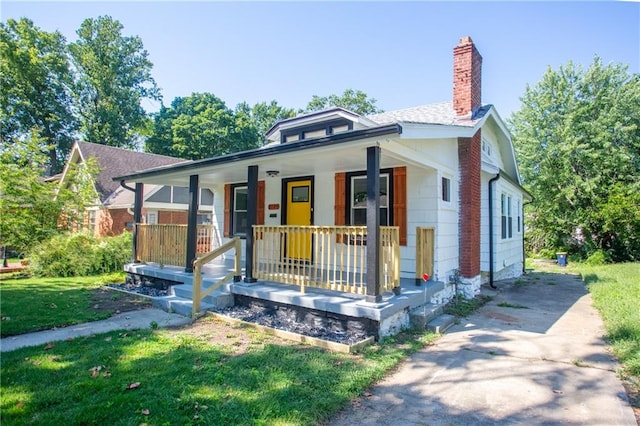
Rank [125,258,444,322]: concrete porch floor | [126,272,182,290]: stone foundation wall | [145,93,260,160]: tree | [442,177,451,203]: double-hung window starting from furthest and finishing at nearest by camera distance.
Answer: [145,93,260,160]: tree
[126,272,182,290]: stone foundation wall
[442,177,451,203]: double-hung window
[125,258,444,322]: concrete porch floor

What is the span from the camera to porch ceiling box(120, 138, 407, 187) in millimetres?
5465

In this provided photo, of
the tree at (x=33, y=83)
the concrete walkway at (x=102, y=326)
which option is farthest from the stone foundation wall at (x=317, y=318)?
the tree at (x=33, y=83)

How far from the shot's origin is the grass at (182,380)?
2891 mm

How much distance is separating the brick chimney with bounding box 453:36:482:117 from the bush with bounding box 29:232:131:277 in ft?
39.6

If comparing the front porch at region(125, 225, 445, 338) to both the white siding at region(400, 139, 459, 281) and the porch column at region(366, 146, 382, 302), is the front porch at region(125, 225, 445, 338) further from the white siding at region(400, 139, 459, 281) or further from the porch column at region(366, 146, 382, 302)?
the white siding at region(400, 139, 459, 281)

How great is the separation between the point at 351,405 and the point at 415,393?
0.74 meters

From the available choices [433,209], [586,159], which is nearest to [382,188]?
[433,209]

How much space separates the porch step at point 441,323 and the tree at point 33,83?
28455mm

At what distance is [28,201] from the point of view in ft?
39.6

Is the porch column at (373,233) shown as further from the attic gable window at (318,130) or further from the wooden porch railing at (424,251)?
the attic gable window at (318,130)

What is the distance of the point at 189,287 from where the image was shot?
736cm

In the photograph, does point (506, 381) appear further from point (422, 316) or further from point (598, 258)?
point (598, 258)

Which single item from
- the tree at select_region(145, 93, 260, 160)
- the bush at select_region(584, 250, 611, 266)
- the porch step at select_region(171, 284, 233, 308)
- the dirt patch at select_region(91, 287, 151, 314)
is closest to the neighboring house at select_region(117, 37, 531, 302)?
the porch step at select_region(171, 284, 233, 308)

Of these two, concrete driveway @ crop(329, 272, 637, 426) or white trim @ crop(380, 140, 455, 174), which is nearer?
concrete driveway @ crop(329, 272, 637, 426)
